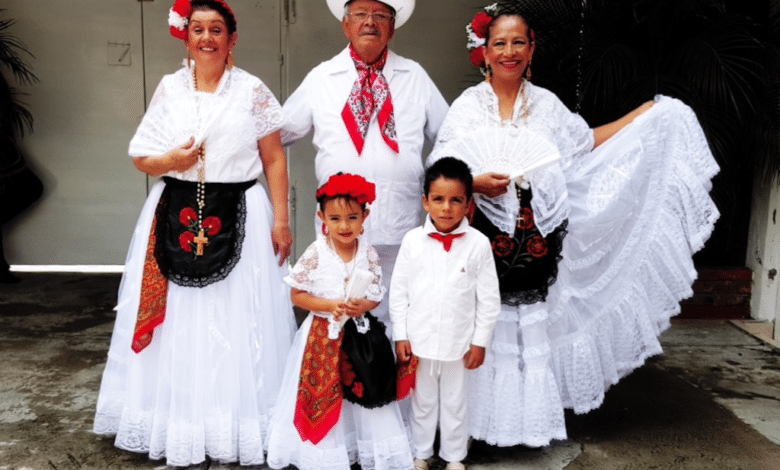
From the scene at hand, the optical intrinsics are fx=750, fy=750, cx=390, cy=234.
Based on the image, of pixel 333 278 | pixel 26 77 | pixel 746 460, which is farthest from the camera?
pixel 26 77

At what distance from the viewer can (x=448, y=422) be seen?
3080mm

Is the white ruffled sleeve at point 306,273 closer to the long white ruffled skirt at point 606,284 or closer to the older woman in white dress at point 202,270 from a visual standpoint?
the older woman in white dress at point 202,270

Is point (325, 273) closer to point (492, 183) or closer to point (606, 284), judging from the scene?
point (492, 183)

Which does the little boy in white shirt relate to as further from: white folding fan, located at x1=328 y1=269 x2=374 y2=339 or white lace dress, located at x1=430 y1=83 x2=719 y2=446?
white lace dress, located at x1=430 y1=83 x2=719 y2=446

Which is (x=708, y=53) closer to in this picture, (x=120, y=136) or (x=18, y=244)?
(x=120, y=136)

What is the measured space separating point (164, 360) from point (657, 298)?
2200 millimetres

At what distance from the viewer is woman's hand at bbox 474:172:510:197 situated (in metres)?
3.03

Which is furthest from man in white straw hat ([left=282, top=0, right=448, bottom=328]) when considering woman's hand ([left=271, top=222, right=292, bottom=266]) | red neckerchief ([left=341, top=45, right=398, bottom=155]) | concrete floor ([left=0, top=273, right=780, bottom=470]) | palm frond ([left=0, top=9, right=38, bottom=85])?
palm frond ([left=0, top=9, right=38, bottom=85])

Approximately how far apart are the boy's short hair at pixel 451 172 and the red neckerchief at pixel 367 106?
47 centimetres

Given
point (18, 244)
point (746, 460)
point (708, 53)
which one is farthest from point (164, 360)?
point (18, 244)

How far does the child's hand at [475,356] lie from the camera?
117 inches

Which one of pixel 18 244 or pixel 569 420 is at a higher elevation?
pixel 18 244

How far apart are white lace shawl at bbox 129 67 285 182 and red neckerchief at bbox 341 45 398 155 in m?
0.34

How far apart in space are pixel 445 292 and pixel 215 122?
116 centimetres
